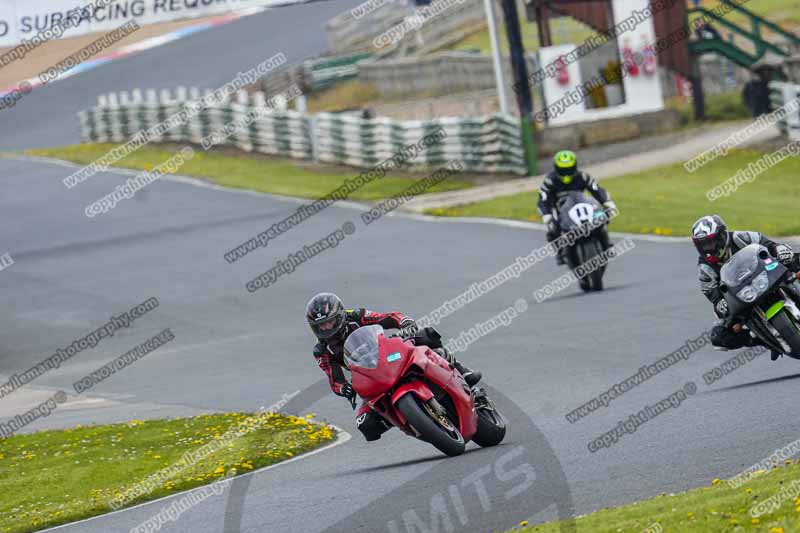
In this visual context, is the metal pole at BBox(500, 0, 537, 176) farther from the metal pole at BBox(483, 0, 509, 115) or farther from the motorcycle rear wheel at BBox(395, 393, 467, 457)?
the motorcycle rear wheel at BBox(395, 393, 467, 457)

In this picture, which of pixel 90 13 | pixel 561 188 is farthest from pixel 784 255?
pixel 90 13

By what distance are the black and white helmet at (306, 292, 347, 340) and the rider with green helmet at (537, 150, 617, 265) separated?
27.7ft

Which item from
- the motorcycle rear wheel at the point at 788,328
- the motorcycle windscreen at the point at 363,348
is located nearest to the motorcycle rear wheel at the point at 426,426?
the motorcycle windscreen at the point at 363,348

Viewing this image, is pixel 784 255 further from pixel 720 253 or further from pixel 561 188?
pixel 561 188

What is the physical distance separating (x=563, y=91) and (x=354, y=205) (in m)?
9.62

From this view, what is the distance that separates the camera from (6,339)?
72.5 ft

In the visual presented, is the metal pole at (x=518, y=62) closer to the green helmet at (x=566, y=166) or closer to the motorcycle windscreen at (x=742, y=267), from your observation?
the green helmet at (x=566, y=166)

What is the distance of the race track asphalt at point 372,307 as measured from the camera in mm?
9867

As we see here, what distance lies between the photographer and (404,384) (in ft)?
34.8

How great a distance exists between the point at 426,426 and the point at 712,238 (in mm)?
3121

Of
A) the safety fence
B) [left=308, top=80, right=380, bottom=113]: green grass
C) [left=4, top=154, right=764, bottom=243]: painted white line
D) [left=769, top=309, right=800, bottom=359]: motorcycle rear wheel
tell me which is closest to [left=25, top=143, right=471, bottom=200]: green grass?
[left=4, top=154, right=764, bottom=243]: painted white line

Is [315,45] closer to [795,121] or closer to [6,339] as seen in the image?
[795,121]

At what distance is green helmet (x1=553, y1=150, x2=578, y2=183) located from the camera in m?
19.1

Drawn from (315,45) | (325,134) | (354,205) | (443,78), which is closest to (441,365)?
(354,205)
